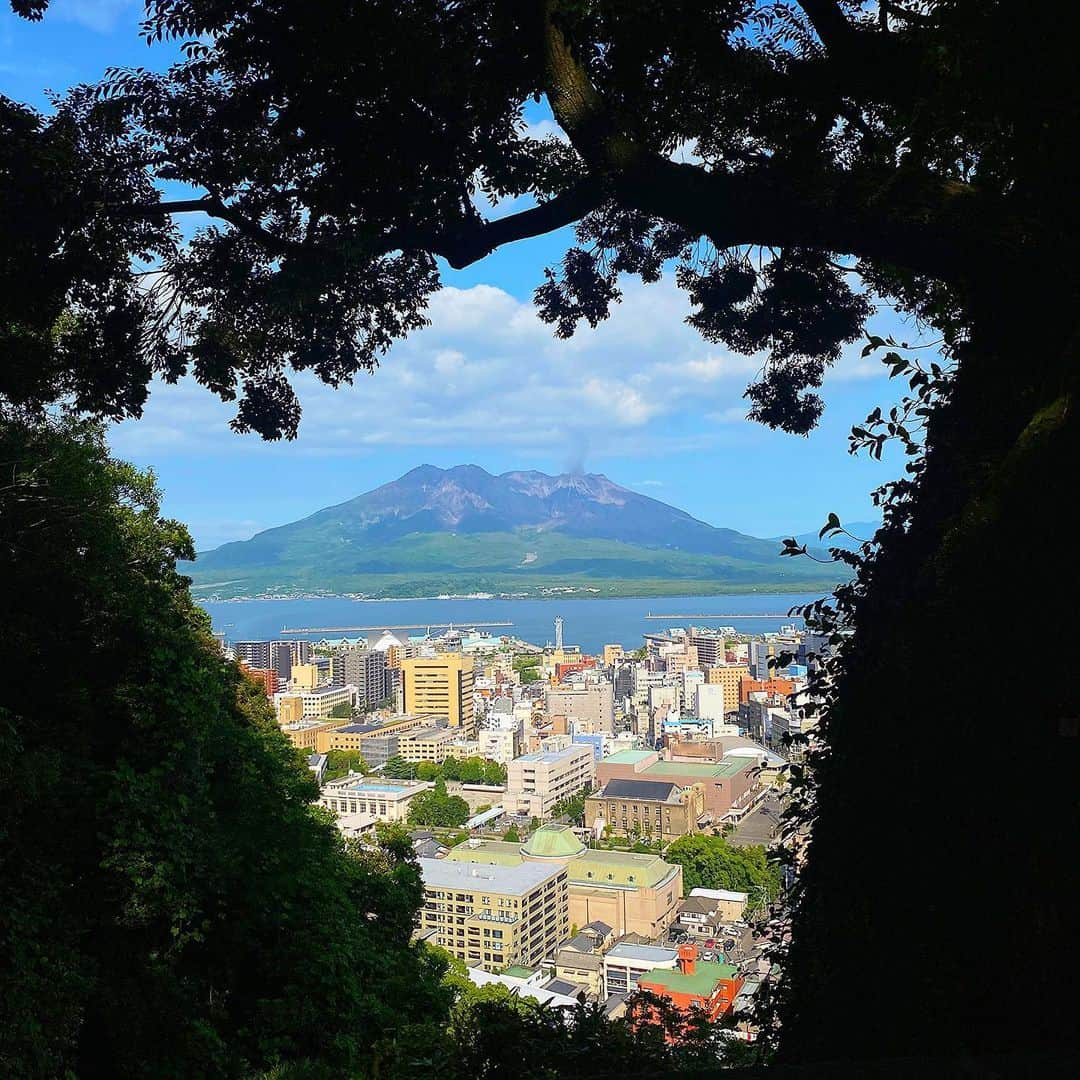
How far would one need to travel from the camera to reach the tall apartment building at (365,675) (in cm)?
4003

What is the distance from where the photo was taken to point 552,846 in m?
14.6

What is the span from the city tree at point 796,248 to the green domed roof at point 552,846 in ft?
41.4

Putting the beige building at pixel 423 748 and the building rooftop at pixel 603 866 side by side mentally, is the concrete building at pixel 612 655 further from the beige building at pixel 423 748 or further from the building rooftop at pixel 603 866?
the building rooftop at pixel 603 866

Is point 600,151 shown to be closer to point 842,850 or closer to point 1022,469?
point 1022,469

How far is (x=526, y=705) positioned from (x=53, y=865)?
33076mm

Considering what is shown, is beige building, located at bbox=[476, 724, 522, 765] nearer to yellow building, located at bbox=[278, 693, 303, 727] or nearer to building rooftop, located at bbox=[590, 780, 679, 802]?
yellow building, located at bbox=[278, 693, 303, 727]

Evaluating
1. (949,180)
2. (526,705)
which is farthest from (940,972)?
(526,705)

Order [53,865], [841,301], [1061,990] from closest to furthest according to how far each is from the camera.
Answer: [1061,990] < [53,865] < [841,301]

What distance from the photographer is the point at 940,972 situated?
4.19ft

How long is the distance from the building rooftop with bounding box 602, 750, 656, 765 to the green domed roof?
349 inches

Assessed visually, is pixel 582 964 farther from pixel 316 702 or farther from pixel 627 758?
pixel 316 702

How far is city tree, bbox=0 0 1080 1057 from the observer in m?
1.27

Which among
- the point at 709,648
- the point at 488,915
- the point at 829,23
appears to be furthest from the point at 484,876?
the point at 709,648

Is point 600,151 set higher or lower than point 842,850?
higher
